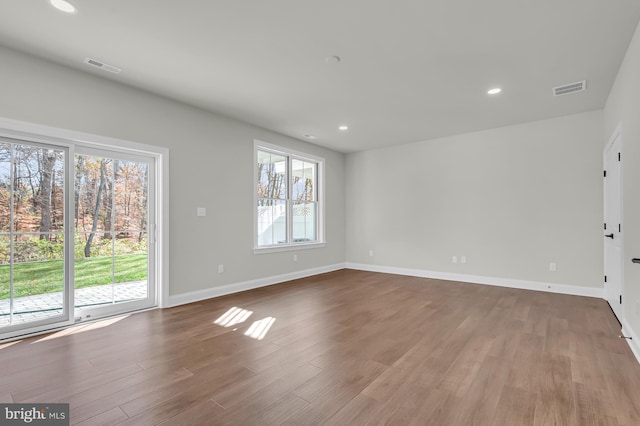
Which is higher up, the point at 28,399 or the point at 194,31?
the point at 194,31

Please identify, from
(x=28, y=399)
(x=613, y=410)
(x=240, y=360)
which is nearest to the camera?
(x=613, y=410)

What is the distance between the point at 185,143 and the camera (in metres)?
4.34

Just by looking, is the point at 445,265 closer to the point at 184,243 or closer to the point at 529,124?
the point at 529,124

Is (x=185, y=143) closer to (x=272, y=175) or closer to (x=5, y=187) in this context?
(x=272, y=175)

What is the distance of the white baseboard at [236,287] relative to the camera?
13.9 feet

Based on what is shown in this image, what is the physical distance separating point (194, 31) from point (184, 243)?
8.87 feet

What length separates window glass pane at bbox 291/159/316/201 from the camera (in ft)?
20.7

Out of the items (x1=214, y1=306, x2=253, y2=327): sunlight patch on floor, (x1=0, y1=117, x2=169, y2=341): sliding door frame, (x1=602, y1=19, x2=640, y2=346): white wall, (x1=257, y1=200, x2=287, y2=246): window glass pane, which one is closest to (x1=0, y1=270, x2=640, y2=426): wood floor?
(x1=214, y1=306, x2=253, y2=327): sunlight patch on floor

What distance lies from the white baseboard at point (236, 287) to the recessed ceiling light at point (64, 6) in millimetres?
3200

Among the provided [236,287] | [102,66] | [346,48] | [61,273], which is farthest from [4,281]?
[346,48]

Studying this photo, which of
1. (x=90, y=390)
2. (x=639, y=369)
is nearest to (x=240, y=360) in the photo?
(x=90, y=390)

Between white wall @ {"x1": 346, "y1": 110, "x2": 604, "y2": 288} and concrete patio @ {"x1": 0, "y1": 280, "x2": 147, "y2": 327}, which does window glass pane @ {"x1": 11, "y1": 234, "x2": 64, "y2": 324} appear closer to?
concrete patio @ {"x1": 0, "y1": 280, "x2": 147, "y2": 327}

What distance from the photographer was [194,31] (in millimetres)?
2656

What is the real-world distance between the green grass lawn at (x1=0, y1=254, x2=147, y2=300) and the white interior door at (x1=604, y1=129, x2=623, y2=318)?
223 inches
